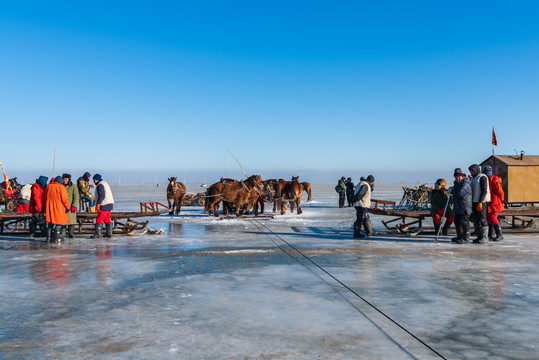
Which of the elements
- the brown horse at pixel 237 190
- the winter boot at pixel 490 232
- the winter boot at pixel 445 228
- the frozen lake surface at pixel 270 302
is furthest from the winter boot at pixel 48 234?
the winter boot at pixel 490 232

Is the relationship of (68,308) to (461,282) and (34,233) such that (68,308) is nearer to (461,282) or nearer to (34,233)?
(461,282)

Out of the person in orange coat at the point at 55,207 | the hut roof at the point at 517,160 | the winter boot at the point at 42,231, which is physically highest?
the hut roof at the point at 517,160

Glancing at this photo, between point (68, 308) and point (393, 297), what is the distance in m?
4.18

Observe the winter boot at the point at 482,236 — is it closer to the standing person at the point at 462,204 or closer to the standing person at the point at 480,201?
the standing person at the point at 480,201

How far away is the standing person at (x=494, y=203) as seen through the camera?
11.0m

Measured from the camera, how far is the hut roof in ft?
66.0

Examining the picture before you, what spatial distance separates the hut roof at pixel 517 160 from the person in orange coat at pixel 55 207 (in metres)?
18.7

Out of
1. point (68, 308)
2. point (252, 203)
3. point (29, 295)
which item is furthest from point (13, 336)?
point (252, 203)

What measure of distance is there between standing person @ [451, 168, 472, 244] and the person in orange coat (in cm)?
1026

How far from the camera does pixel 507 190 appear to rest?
1995cm

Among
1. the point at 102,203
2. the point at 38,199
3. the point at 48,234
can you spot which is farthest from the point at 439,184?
the point at 38,199

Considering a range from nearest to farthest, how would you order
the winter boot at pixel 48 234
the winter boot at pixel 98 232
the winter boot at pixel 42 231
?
the winter boot at pixel 48 234 < the winter boot at pixel 98 232 < the winter boot at pixel 42 231

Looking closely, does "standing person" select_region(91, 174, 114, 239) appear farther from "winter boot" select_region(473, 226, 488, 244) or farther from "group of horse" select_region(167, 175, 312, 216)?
"winter boot" select_region(473, 226, 488, 244)

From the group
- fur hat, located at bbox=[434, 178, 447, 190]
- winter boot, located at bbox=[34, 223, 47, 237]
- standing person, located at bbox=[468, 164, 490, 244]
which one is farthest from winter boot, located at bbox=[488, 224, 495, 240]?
winter boot, located at bbox=[34, 223, 47, 237]
